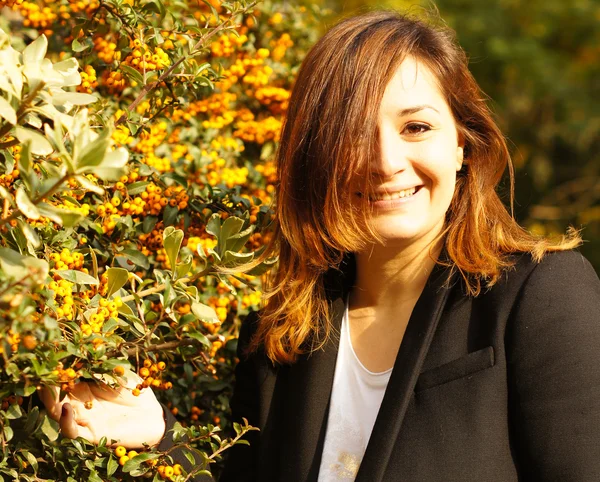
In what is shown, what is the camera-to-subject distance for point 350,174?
1984 millimetres

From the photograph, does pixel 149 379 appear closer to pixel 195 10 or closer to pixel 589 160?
pixel 195 10

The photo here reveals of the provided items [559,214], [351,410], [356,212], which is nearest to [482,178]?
[356,212]

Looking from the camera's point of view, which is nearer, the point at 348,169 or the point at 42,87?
the point at 42,87

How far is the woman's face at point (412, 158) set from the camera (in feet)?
6.42

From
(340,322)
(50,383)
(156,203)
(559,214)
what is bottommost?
(50,383)

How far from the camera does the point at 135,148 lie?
88.7 inches

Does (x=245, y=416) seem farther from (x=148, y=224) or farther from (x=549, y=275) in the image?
(x=549, y=275)

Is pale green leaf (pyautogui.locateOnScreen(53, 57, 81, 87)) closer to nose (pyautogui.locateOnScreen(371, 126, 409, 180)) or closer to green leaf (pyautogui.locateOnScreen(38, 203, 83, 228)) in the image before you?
green leaf (pyautogui.locateOnScreen(38, 203, 83, 228))

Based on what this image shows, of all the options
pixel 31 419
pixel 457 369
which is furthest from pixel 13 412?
pixel 457 369

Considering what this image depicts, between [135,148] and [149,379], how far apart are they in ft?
2.59

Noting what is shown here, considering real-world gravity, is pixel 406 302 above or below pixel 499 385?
above

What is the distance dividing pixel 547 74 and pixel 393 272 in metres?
6.41

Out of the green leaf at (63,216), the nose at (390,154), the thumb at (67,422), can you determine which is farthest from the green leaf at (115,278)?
the nose at (390,154)

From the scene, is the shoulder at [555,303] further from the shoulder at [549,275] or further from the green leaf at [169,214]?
the green leaf at [169,214]
